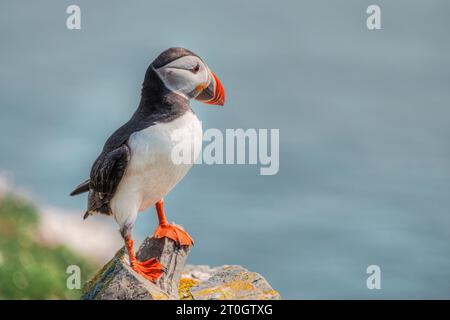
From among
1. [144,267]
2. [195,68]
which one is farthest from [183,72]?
[144,267]

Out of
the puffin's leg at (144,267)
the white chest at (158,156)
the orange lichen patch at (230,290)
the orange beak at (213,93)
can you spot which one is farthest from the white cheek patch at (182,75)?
the orange lichen patch at (230,290)

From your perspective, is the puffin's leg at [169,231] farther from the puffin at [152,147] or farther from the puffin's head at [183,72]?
the puffin's head at [183,72]

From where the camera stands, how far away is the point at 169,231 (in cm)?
789

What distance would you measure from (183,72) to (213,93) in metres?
0.53

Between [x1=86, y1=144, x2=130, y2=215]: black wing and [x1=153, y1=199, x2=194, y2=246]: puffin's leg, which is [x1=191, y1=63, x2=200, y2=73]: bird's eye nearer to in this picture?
[x1=86, y1=144, x2=130, y2=215]: black wing

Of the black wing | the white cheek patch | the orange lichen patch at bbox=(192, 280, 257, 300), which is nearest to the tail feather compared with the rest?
the black wing

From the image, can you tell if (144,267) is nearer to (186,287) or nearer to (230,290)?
(186,287)

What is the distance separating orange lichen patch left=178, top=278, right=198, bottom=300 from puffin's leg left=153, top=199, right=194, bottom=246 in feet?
2.07
